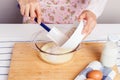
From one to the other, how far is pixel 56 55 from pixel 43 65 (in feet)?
0.20

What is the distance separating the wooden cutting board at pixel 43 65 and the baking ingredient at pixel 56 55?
18 mm

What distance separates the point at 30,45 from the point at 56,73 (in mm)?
174

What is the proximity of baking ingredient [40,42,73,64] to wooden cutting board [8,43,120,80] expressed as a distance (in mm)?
18

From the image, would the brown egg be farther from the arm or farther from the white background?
the white background

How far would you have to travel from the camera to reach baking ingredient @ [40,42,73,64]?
0.79 m

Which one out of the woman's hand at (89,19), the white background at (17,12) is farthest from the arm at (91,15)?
the white background at (17,12)

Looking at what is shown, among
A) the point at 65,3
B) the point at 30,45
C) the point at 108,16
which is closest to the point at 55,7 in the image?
the point at 65,3

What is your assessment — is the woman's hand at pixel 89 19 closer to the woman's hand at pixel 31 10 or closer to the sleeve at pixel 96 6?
the sleeve at pixel 96 6

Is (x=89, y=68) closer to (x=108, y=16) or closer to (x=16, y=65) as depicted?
(x=16, y=65)

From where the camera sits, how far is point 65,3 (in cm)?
109

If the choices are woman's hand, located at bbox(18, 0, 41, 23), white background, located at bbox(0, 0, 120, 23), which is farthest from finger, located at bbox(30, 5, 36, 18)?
white background, located at bbox(0, 0, 120, 23)

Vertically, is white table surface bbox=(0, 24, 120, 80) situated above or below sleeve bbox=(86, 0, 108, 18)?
below

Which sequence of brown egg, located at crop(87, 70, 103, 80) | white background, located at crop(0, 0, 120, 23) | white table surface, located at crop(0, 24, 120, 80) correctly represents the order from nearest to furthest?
brown egg, located at crop(87, 70, 103, 80), white table surface, located at crop(0, 24, 120, 80), white background, located at crop(0, 0, 120, 23)

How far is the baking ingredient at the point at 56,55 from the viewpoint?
79 centimetres
